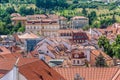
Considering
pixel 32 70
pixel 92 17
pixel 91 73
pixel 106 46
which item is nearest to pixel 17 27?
pixel 92 17

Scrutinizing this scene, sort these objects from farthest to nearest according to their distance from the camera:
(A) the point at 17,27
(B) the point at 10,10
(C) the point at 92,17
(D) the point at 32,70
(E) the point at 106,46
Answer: (C) the point at 92,17 < (B) the point at 10,10 < (A) the point at 17,27 < (E) the point at 106,46 < (D) the point at 32,70

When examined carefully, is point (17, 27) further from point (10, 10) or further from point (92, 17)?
point (92, 17)

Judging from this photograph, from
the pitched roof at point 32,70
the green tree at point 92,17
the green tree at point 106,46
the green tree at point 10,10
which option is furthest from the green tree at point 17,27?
the pitched roof at point 32,70

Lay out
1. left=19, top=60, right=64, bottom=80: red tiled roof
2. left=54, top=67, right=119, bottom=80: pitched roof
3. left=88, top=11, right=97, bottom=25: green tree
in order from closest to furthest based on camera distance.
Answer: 1. left=19, top=60, right=64, bottom=80: red tiled roof
2. left=54, top=67, right=119, bottom=80: pitched roof
3. left=88, top=11, right=97, bottom=25: green tree

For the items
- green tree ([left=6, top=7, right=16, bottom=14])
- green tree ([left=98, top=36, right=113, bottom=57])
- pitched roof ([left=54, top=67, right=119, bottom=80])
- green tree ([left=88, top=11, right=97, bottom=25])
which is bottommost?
green tree ([left=88, top=11, right=97, bottom=25])

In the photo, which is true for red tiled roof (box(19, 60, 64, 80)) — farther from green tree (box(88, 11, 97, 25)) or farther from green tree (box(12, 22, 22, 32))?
green tree (box(88, 11, 97, 25))

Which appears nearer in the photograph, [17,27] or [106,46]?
[106,46]

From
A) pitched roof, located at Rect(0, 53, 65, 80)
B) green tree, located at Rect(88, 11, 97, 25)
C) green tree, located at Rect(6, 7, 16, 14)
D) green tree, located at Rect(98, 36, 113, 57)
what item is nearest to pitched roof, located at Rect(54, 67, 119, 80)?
pitched roof, located at Rect(0, 53, 65, 80)

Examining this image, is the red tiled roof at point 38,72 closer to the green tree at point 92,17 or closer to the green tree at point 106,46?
the green tree at point 106,46

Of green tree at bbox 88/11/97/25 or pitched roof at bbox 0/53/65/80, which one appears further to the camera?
green tree at bbox 88/11/97/25
